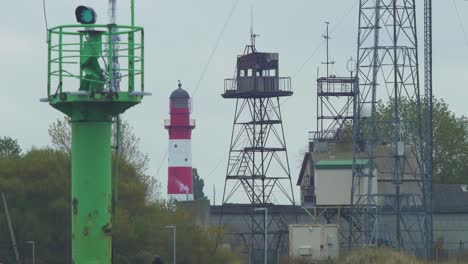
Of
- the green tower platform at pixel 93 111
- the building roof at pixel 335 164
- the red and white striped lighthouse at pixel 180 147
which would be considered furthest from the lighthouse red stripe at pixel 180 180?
the green tower platform at pixel 93 111

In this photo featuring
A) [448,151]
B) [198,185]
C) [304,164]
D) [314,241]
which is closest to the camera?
[314,241]

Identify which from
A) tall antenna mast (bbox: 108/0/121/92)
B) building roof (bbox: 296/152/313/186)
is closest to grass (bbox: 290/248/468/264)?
building roof (bbox: 296/152/313/186)

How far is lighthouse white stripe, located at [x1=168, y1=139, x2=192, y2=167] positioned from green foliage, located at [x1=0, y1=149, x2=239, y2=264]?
105 ft

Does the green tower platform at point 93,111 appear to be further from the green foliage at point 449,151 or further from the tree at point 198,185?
the tree at point 198,185

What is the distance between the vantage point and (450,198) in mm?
94562

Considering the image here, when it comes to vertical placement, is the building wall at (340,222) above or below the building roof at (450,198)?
below

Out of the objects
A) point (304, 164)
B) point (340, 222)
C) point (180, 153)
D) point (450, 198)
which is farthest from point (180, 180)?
point (450, 198)

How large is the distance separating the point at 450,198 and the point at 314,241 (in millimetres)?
19891

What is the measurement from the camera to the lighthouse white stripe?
97.7 meters

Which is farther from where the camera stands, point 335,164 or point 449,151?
point 449,151

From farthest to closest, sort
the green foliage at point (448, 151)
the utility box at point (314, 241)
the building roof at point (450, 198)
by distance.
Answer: the green foliage at point (448, 151)
the building roof at point (450, 198)
the utility box at point (314, 241)

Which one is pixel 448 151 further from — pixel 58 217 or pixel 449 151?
pixel 58 217

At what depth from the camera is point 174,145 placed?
326 feet

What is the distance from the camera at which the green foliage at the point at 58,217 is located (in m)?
57.0
